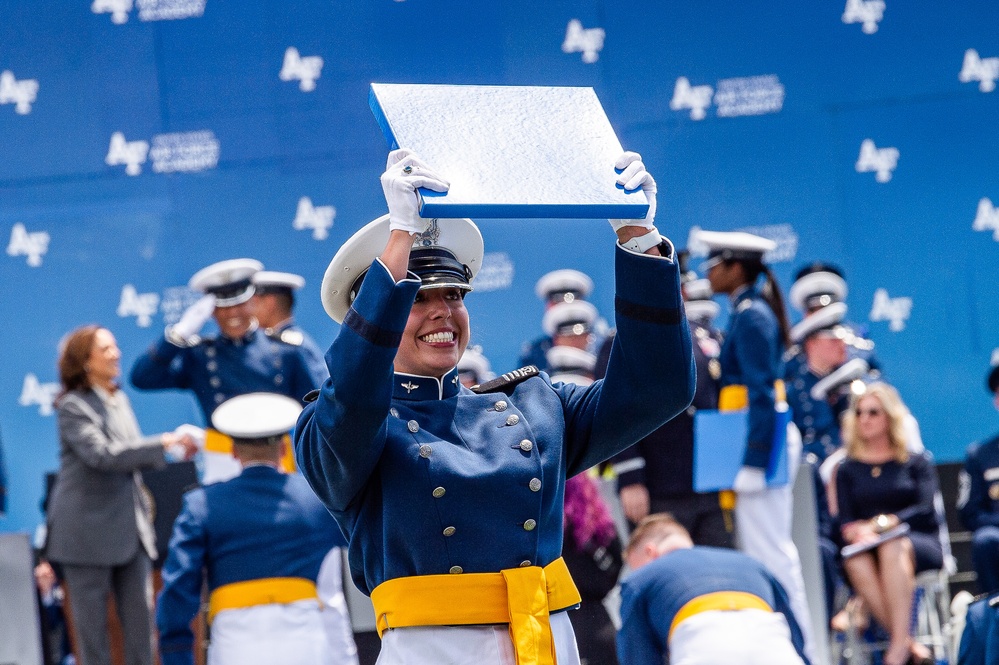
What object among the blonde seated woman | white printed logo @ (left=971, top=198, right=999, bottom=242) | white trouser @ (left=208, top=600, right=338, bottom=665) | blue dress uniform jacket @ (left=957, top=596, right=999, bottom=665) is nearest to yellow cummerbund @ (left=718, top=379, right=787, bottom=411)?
the blonde seated woman

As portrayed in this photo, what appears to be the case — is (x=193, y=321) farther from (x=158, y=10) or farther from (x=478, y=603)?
(x=478, y=603)

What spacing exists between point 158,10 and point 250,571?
4.94m

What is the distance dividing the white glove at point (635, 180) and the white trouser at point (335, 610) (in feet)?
10.2

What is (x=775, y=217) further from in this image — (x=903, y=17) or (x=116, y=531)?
(x=116, y=531)

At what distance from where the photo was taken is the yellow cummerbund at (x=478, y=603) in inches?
97.0

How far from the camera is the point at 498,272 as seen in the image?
8.72 metres

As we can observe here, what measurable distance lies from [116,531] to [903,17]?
5.63 m

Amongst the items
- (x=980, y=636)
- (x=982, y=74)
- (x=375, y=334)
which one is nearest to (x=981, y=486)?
(x=980, y=636)

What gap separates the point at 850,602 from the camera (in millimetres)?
6500

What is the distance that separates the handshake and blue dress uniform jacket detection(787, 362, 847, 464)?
523cm

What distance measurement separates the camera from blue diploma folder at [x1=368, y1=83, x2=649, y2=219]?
2.30 meters

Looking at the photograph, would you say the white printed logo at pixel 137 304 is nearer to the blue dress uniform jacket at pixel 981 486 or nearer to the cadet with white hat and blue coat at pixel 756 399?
A: the cadet with white hat and blue coat at pixel 756 399

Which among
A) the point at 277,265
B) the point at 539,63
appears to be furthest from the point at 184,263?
the point at 539,63

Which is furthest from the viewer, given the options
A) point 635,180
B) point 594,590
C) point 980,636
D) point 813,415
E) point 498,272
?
point 498,272
